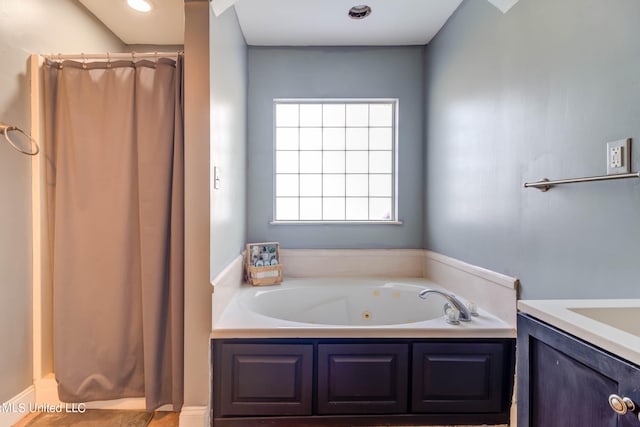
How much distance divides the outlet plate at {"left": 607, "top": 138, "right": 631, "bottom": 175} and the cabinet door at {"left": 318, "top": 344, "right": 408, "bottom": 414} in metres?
1.16

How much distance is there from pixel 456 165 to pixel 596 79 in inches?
42.4

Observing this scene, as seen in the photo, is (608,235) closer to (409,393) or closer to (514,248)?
(514,248)

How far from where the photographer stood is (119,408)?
1.77 metres

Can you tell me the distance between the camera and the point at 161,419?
67.2 inches

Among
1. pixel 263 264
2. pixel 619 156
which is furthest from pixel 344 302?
pixel 619 156

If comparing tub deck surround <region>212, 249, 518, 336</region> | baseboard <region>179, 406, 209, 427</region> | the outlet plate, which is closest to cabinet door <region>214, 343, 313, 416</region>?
baseboard <region>179, 406, 209, 427</region>

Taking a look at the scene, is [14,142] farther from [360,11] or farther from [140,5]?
[360,11]

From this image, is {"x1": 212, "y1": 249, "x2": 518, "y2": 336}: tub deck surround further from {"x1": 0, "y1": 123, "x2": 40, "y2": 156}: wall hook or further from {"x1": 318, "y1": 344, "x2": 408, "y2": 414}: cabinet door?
{"x1": 0, "y1": 123, "x2": 40, "y2": 156}: wall hook

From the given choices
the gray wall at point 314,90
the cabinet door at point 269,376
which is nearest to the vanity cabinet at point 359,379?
the cabinet door at point 269,376

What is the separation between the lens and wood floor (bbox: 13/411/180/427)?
166 cm

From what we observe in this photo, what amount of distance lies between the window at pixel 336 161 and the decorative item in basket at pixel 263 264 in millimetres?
325

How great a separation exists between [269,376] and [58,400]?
3.93 feet

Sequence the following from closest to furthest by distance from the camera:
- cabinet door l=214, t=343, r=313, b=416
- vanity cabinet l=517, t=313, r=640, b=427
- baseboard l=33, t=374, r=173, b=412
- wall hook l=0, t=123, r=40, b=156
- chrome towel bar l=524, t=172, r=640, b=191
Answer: vanity cabinet l=517, t=313, r=640, b=427 → chrome towel bar l=524, t=172, r=640, b=191 → wall hook l=0, t=123, r=40, b=156 → cabinet door l=214, t=343, r=313, b=416 → baseboard l=33, t=374, r=173, b=412

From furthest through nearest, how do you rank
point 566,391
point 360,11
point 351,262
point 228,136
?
point 351,262, point 360,11, point 228,136, point 566,391
